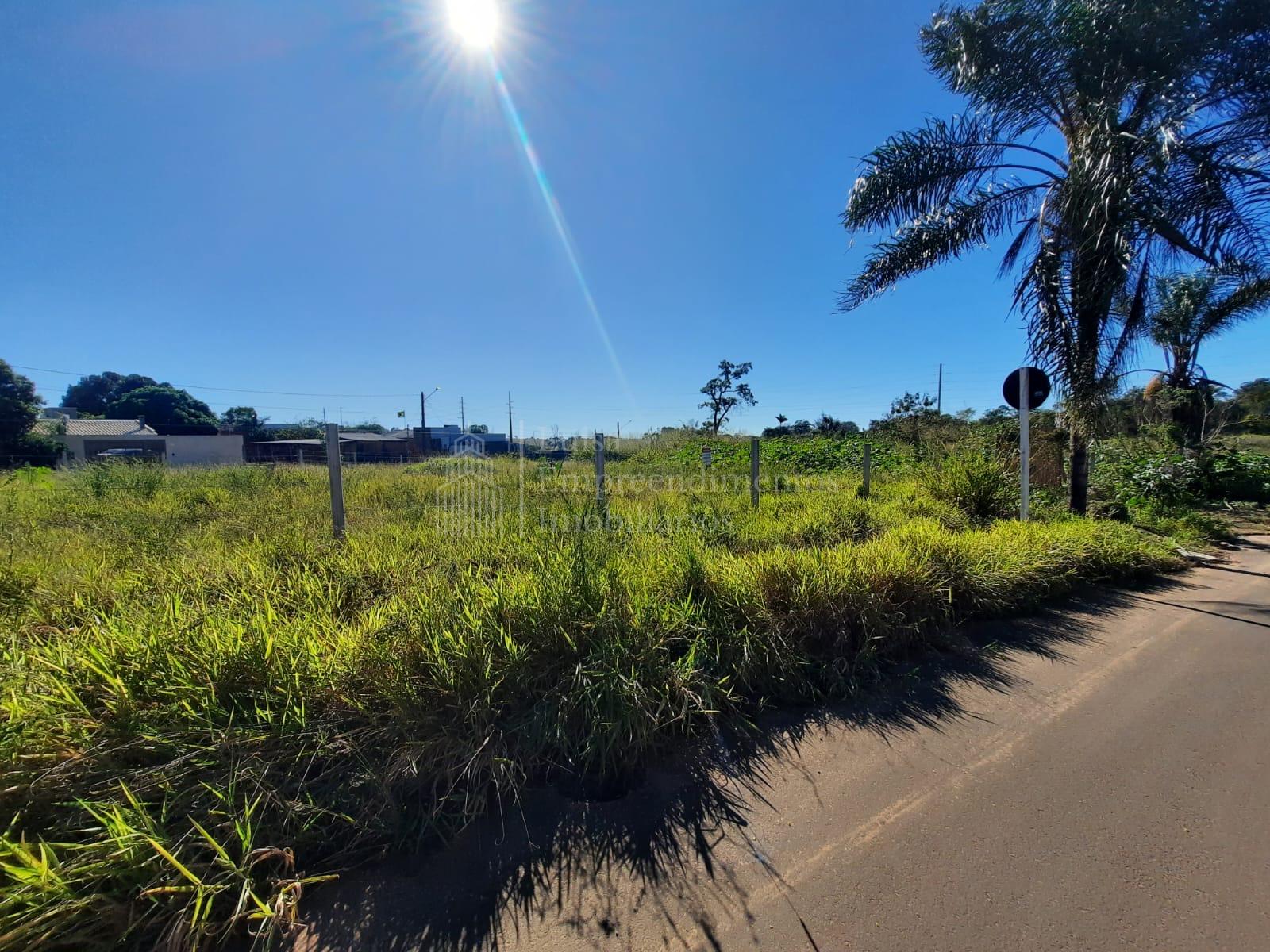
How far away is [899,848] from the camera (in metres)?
1.55

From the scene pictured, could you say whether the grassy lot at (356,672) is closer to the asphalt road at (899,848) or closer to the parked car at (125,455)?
the asphalt road at (899,848)

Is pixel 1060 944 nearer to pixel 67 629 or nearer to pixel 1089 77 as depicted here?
pixel 67 629

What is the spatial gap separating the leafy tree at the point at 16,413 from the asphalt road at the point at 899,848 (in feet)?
70.4

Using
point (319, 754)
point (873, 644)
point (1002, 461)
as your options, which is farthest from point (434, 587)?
point (1002, 461)

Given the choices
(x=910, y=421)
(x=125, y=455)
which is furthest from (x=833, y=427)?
(x=125, y=455)

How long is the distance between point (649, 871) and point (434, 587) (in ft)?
5.92

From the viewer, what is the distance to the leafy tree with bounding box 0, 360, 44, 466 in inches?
680

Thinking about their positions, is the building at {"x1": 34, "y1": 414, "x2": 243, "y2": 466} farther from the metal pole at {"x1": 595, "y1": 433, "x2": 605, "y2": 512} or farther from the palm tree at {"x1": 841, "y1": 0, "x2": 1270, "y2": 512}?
the palm tree at {"x1": 841, "y1": 0, "x2": 1270, "y2": 512}

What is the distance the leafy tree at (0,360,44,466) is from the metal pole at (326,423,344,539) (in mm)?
17989

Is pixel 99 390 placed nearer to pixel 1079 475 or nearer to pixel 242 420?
pixel 242 420

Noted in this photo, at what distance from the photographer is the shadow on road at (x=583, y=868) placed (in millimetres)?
1306

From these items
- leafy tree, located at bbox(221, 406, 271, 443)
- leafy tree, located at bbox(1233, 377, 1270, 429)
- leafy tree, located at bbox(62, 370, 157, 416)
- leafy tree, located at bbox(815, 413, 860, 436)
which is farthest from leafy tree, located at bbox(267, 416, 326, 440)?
leafy tree, located at bbox(1233, 377, 1270, 429)

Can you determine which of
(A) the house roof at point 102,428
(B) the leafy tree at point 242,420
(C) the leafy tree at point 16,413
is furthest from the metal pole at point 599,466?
(B) the leafy tree at point 242,420

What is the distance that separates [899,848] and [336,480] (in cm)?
457
